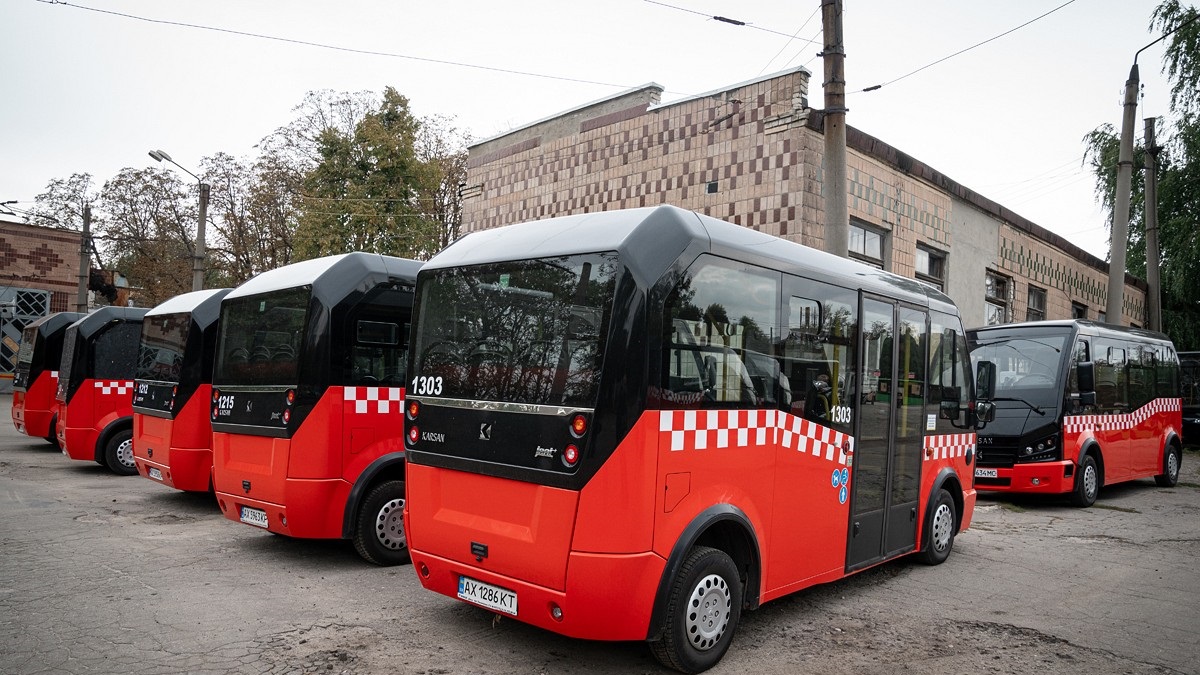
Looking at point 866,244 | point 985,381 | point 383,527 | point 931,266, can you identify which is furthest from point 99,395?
point 931,266

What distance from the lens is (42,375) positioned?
14.4 m

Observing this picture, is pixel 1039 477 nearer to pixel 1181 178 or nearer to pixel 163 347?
pixel 163 347

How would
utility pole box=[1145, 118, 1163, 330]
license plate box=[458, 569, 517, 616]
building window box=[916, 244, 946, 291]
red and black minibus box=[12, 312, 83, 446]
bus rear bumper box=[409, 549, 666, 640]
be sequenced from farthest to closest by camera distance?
utility pole box=[1145, 118, 1163, 330]
building window box=[916, 244, 946, 291]
red and black minibus box=[12, 312, 83, 446]
license plate box=[458, 569, 517, 616]
bus rear bumper box=[409, 549, 666, 640]

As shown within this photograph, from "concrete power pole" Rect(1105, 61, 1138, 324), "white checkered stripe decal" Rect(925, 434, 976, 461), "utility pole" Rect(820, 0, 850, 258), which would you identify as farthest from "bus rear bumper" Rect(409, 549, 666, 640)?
"concrete power pole" Rect(1105, 61, 1138, 324)

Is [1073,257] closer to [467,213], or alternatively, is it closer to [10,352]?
[467,213]

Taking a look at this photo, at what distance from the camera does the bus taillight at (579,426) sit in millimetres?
4203

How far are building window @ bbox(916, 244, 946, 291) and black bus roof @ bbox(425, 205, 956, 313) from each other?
11786mm

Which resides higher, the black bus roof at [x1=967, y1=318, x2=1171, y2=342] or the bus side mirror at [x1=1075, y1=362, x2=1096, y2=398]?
the black bus roof at [x1=967, y1=318, x2=1171, y2=342]

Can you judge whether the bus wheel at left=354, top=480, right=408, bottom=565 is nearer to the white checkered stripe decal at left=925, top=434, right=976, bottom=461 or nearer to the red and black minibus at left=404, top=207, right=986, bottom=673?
the red and black minibus at left=404, top=207, right=986, bottom=673

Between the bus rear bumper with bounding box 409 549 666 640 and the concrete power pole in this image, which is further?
the concrete power pole

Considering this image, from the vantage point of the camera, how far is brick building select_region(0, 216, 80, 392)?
3066 cm

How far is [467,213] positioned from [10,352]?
23355 mm

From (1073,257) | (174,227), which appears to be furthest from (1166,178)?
(174,227)

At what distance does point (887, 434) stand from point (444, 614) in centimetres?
353
